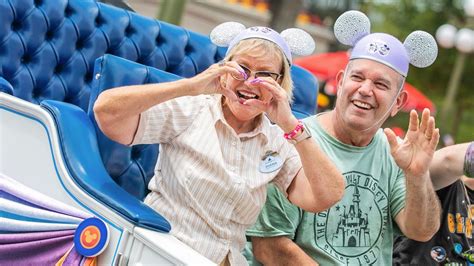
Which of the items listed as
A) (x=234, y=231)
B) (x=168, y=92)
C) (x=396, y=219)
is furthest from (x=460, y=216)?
(x=168, y=92)

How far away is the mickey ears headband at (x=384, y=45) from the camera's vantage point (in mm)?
2984

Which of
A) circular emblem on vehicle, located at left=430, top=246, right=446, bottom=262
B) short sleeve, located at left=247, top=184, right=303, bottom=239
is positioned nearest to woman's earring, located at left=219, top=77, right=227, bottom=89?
short sleeve, located at left=247, top=184, right=303, bottom=239

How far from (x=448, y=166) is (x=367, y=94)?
1.39ft

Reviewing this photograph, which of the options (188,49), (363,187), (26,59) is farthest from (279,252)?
(26,59)

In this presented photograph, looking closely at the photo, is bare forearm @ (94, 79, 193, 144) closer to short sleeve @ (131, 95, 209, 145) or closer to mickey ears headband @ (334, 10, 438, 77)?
short sleeve @ (131, 95, 209, 145)

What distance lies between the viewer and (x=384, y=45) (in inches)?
117

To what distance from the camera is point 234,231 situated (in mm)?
2664

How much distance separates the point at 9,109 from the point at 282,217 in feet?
3.34

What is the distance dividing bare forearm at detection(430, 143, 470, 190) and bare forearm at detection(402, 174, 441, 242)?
107 mm

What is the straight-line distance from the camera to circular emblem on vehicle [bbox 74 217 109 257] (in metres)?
2.42

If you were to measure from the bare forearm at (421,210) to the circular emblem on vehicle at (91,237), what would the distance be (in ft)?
3.52

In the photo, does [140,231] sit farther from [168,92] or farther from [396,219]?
[396,219]

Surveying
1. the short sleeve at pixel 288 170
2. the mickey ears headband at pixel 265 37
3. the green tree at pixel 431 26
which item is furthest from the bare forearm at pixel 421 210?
the green tree at pixel 431 26

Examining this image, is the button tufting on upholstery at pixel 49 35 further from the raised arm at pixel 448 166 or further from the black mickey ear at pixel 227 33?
the raised arm at pixel 448 166
